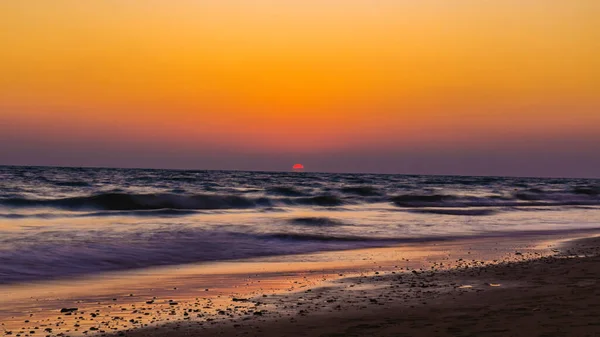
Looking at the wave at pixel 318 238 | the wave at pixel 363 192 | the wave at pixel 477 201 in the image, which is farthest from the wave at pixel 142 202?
the wave at pixel 318 238

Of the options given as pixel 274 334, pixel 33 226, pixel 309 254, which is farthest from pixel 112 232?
pixel 274 334

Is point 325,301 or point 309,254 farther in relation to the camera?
point 309,254

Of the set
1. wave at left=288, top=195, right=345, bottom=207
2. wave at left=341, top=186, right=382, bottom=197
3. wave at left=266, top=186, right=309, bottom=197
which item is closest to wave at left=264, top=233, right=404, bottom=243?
wave at left=288, top=195, right=345, bottom=207

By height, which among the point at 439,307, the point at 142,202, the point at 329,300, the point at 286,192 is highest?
the point at 439,307

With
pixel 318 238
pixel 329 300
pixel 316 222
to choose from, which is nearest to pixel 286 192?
pixel 316 222

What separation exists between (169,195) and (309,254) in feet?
101

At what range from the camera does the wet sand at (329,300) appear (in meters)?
7.40

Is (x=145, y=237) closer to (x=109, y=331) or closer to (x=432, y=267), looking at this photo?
(x=432, y=267)

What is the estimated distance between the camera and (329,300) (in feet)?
30.5

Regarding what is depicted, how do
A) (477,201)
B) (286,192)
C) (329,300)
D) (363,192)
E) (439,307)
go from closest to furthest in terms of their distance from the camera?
(439,307) → (329,300) → (477,201) → (286,192) → (363,192)

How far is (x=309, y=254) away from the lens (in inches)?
656

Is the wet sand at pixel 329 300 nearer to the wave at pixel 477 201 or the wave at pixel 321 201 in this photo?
the wave at pixel 321 201

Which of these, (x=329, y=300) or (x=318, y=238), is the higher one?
(x=329, y=300)

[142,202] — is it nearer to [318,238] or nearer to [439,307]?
[318,238]
